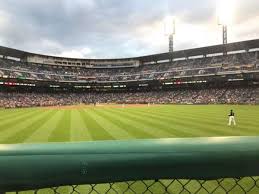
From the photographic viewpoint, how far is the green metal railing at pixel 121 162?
6.35ft

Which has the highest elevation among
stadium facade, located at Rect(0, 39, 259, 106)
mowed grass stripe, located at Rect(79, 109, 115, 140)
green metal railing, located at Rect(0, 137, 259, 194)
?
stadium facade, located at Rect(0, 39, 259, 106)

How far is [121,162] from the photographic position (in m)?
2.02

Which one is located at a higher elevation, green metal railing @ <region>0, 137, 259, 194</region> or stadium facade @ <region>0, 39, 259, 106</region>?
stadium facade @ <region>0, 39, 259, 106</region>

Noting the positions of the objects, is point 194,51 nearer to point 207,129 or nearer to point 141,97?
point 141,97

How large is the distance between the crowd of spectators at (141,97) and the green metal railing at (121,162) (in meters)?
61.1

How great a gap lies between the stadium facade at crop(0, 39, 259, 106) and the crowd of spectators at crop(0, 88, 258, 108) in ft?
8.60

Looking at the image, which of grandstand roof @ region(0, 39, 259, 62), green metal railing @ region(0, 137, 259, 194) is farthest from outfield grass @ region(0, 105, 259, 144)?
grandstand roof @ region(0, 39, 259, 62)

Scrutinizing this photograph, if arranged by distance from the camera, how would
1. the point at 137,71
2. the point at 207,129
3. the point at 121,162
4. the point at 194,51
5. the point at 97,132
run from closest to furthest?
the point at 121,162, the point at 97,132, the point at 207,129, the point at 194,51, the point at 137,71

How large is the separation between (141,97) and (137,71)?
626 inches

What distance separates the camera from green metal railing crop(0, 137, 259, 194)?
76.2 inches

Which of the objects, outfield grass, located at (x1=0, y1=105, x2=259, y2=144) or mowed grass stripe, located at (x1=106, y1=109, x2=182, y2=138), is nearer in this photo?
outfield grass, located at (x1=0, y1=105, x2=259, y2=144)

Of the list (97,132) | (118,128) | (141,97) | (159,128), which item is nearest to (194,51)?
(141,97)

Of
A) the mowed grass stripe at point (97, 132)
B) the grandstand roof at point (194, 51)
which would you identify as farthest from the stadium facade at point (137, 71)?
the mowed grass stripe at point (97, 132)

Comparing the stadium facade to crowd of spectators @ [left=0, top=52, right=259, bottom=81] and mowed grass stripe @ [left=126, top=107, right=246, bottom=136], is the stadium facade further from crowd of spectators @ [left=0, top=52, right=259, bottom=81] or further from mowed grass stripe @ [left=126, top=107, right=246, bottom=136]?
mowed grass stripe @ [left=126, top=107, right=246, bottom=136]
